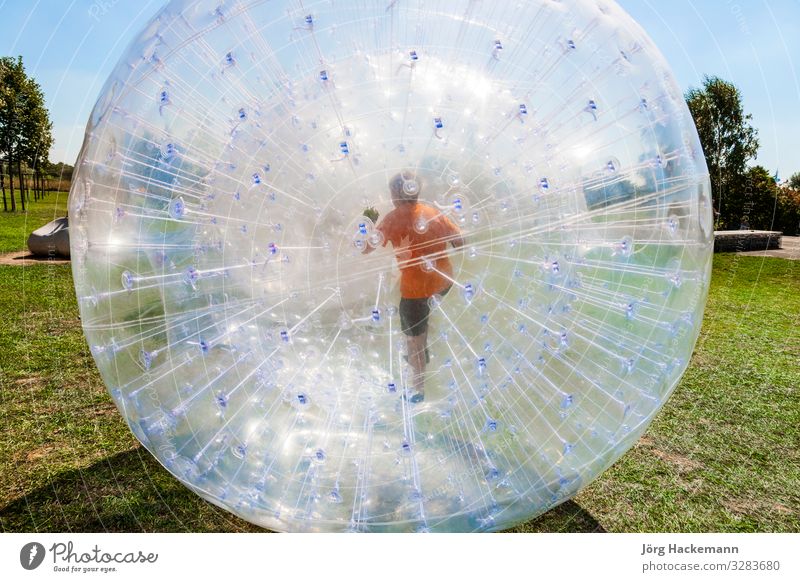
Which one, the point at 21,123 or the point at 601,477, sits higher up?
the point at 21,123

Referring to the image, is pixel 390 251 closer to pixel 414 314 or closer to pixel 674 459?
pixel 414 314

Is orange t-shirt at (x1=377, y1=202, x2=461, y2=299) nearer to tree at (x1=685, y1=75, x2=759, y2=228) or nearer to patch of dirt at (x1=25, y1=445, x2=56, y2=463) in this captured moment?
patch of dirt at (x1=25, y1=445, x2=56, y2=463)

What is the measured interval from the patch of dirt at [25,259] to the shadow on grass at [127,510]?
7.43 meters

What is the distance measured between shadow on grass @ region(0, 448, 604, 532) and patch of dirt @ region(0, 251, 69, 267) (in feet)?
24.4

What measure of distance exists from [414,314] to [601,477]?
1.92 meters

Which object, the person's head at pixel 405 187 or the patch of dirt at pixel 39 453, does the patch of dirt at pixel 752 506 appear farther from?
the patch of dirt at pixel 39 453

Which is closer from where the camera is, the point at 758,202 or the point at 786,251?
the point at 758,202

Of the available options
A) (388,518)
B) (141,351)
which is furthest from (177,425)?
(388,518)

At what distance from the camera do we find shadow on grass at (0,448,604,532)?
117 inches

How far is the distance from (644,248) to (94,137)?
2.19 meters

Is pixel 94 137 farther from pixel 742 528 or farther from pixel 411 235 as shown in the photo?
pixel 742 528

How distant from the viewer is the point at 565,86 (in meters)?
2.29

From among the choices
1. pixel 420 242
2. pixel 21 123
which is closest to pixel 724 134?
pixel 420 242
